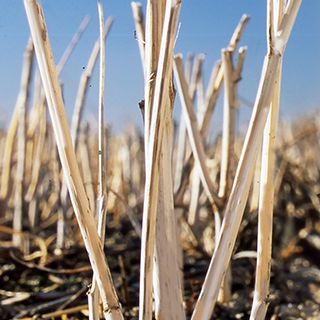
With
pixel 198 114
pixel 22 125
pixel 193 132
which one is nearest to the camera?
pixel 193 132

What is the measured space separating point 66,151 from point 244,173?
6.2 inches

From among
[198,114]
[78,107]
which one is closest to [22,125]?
[78,107]

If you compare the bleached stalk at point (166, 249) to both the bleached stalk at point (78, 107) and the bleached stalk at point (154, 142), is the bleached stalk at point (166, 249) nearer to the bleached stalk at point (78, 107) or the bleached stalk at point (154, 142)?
the bleached stalk at point (154, 142)

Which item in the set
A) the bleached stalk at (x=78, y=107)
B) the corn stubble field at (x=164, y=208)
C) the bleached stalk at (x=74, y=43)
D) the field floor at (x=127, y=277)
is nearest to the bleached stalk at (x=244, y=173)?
the corn stubble field at (x=164, y=208)

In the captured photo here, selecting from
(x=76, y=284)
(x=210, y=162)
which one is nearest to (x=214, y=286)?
(x=76, y=284)

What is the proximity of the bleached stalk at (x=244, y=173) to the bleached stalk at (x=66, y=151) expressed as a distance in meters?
0.09

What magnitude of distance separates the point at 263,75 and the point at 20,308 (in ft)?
2.23

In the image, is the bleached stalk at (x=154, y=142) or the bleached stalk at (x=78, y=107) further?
the bleached stalk at (x=78, y=107)

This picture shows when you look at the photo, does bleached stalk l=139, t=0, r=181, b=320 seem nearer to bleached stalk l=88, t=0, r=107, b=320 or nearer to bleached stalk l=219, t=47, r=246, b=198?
bleached stalk l=88, t=0, r=107, b=320

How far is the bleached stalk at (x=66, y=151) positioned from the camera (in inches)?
22.3

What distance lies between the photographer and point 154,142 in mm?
575

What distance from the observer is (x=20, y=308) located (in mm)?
1092

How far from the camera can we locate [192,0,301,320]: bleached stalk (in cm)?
58

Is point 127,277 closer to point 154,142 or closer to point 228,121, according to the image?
point 228,121
